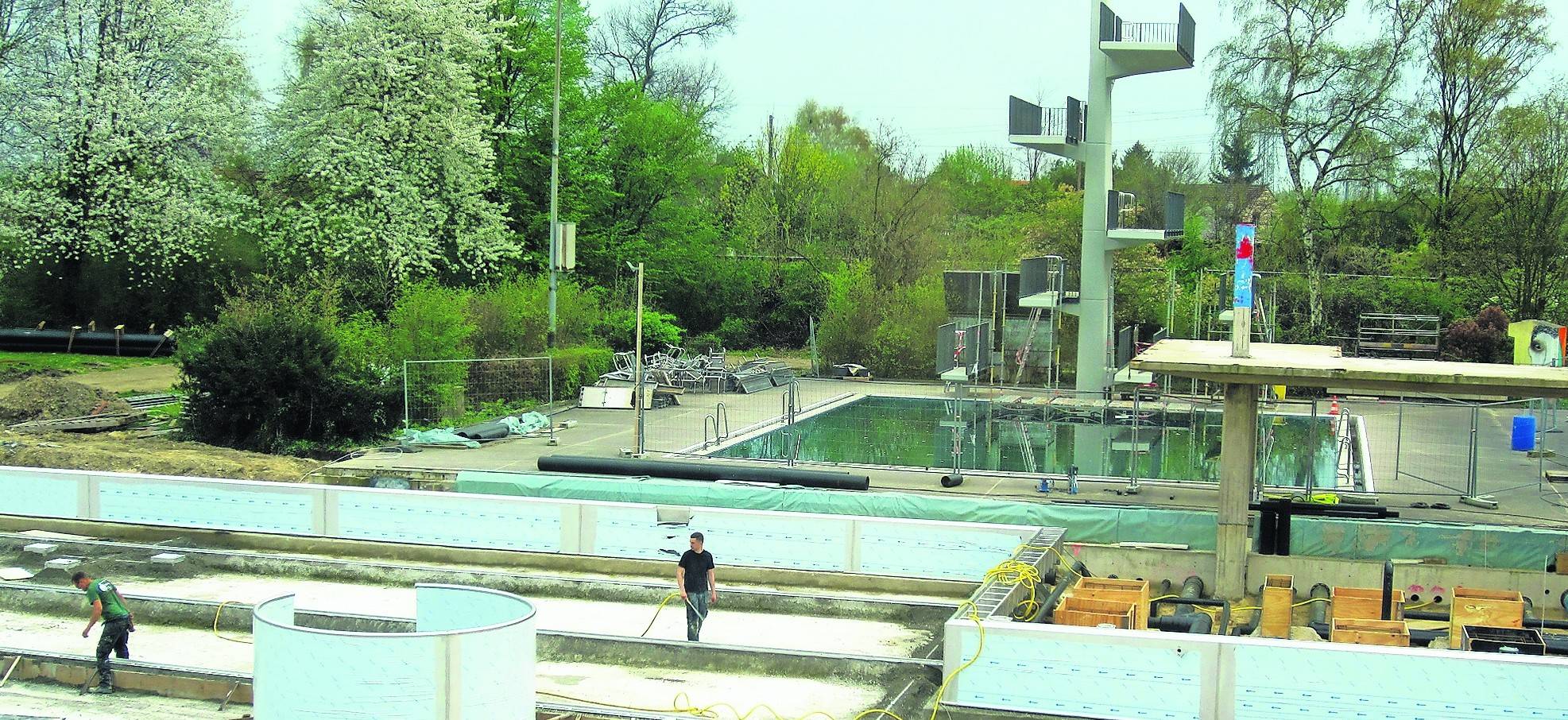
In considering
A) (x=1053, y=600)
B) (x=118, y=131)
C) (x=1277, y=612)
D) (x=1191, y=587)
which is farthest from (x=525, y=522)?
(x=118, y=131)

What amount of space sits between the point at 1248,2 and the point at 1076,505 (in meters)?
31.8

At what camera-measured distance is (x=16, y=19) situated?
132 ft

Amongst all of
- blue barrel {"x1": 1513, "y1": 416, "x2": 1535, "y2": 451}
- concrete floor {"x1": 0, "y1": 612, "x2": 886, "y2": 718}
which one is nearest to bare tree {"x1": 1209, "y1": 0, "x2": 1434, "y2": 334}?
blue barrel {"x1": 1513, "y1": 416, "x2": 1535, "y2": 451}

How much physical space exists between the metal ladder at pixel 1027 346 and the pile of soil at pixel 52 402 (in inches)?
943

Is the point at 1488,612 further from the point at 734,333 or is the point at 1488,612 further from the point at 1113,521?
the point at 734,333

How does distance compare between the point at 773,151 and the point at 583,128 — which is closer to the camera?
the point at 583,128

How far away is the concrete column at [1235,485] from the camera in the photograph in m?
18.0

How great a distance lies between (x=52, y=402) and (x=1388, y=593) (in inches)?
1101

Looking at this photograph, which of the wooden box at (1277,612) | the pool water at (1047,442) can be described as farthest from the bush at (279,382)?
the wooden box at (1277,612)

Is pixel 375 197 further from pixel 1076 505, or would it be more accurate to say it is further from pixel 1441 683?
pixel 1441 683

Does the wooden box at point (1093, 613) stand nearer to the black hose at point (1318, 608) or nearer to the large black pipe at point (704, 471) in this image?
the black hose at point (1318, 608)

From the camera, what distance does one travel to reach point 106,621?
14.3m

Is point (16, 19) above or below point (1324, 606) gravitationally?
above

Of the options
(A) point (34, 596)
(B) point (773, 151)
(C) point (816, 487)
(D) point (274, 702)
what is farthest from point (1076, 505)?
(B) point (773, 151)
